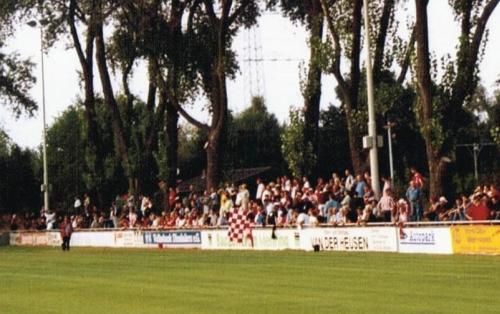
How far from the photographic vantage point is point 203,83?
59.6 m

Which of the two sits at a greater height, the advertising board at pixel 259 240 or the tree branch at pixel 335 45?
the tree branch at pixel 335 45

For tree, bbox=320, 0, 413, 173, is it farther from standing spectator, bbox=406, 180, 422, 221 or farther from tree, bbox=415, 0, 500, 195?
standing spectator, bbox=406, 180, 422, 221

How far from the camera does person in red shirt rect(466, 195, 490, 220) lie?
32.9 m

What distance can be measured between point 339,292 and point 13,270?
55.1ft

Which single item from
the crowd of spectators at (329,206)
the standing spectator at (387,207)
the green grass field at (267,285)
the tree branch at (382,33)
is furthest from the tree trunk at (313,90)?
the green grass field at (267,285)

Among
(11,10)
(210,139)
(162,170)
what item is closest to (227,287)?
(210,139)

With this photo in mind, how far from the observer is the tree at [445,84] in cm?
4194

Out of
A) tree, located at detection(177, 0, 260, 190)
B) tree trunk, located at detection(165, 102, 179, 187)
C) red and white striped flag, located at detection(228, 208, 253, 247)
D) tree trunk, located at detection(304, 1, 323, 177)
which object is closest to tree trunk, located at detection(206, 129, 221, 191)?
tree, located at detection(177, 0, 260, 190)

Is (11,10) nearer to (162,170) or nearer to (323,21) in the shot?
(162,170)

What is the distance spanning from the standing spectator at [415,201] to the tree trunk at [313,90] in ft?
38.3

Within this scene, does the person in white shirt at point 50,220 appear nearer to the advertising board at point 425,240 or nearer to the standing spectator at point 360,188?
the standing spectator at point 360,188

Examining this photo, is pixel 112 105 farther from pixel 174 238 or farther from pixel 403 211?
pixel 403 211

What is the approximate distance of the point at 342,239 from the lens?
124ft

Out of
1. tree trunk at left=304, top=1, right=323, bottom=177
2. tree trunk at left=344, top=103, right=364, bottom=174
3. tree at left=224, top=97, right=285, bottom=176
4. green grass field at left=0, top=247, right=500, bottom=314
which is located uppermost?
tree at left=224, top=97, right=285, bottom=176
